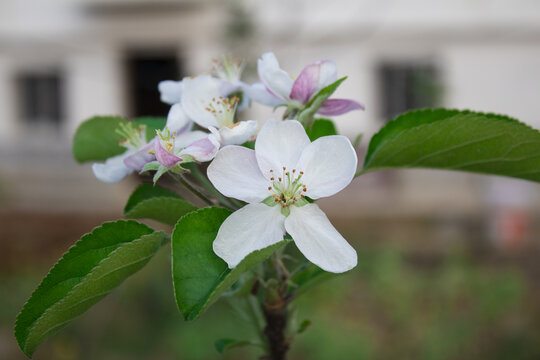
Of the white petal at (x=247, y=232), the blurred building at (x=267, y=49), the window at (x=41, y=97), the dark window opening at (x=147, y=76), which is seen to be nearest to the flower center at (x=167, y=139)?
the white petal at (x=247, y=232)

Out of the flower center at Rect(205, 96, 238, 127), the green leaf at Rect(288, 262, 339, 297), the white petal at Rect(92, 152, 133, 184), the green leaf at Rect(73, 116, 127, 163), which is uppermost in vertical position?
the flower center at Rect(205, 96, 238, 127)

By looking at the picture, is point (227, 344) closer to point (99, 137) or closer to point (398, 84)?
point (99, 137)

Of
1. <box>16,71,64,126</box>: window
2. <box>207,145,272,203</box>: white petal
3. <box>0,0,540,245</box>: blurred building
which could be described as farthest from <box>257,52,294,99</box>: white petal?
<box>16,71,64,126</box>: window

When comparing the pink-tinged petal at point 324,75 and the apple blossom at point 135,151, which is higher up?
the pink-tinged petal at point 324,75

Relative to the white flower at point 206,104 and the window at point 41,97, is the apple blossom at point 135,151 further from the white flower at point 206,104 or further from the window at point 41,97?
the window at point 41,97

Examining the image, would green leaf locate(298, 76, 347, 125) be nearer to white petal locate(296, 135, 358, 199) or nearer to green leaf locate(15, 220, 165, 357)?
white petal locate(296, 135, 358, 199)

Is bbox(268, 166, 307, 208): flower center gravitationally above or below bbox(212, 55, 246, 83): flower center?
below

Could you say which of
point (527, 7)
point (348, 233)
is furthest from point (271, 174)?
point (527, 7)
